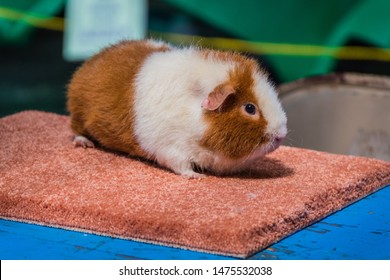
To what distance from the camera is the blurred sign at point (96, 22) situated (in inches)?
126

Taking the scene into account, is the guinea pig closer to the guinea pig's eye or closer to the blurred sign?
the guinea pig's eye

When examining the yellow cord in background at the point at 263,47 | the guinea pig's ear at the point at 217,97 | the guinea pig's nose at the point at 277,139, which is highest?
the yellow cord in background at the point at 263,47

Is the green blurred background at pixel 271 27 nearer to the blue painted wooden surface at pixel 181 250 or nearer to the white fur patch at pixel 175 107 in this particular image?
the white fur patch at pixel 175 107

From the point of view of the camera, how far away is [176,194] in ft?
4.60

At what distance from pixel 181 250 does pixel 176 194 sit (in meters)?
0.20

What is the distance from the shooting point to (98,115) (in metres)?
1.65

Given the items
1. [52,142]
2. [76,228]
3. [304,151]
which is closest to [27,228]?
[76,228]

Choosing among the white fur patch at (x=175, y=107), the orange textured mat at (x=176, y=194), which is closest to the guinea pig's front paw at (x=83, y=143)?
the orange textured mat at (x=176, y=194)

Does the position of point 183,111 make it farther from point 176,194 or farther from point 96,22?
point 96,22

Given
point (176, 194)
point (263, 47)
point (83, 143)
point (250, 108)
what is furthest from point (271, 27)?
point (176, 194)

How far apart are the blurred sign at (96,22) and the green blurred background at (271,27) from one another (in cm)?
13

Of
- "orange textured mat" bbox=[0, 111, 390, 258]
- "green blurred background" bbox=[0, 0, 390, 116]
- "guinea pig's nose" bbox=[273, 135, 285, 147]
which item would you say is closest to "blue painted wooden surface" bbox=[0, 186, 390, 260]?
"orange textured mat" bbox=[0, 111, 390, 258]
